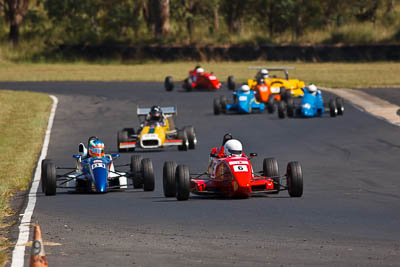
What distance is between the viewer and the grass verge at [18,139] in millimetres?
18469

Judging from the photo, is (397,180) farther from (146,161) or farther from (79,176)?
(79,176)

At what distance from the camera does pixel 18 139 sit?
1114 inches

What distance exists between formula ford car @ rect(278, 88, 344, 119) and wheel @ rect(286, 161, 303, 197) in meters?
17.3

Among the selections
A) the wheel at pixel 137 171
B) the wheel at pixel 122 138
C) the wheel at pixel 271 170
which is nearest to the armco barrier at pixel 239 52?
the wheel at pixel 122 138

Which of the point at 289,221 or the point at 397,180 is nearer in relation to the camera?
the point at 289,221

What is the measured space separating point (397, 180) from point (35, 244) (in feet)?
37.2

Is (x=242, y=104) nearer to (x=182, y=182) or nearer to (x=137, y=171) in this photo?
(x=137, y=171)

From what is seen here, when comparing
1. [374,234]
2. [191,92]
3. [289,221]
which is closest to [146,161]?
[289,221]

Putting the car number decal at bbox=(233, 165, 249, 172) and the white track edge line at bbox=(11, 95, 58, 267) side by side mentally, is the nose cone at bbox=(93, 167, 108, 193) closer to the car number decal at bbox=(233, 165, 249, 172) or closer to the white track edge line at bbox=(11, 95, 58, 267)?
the white track edge line at bbox=(11, 95, 58, 267)

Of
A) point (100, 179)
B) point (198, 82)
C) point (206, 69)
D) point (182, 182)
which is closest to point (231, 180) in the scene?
point (182, 182)

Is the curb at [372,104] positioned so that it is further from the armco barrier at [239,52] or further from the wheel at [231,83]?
the armco barrier at [239,52]

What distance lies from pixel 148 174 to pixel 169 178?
1363 mm

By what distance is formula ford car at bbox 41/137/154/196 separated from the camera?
56.9ft

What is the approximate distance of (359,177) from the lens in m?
19.4
